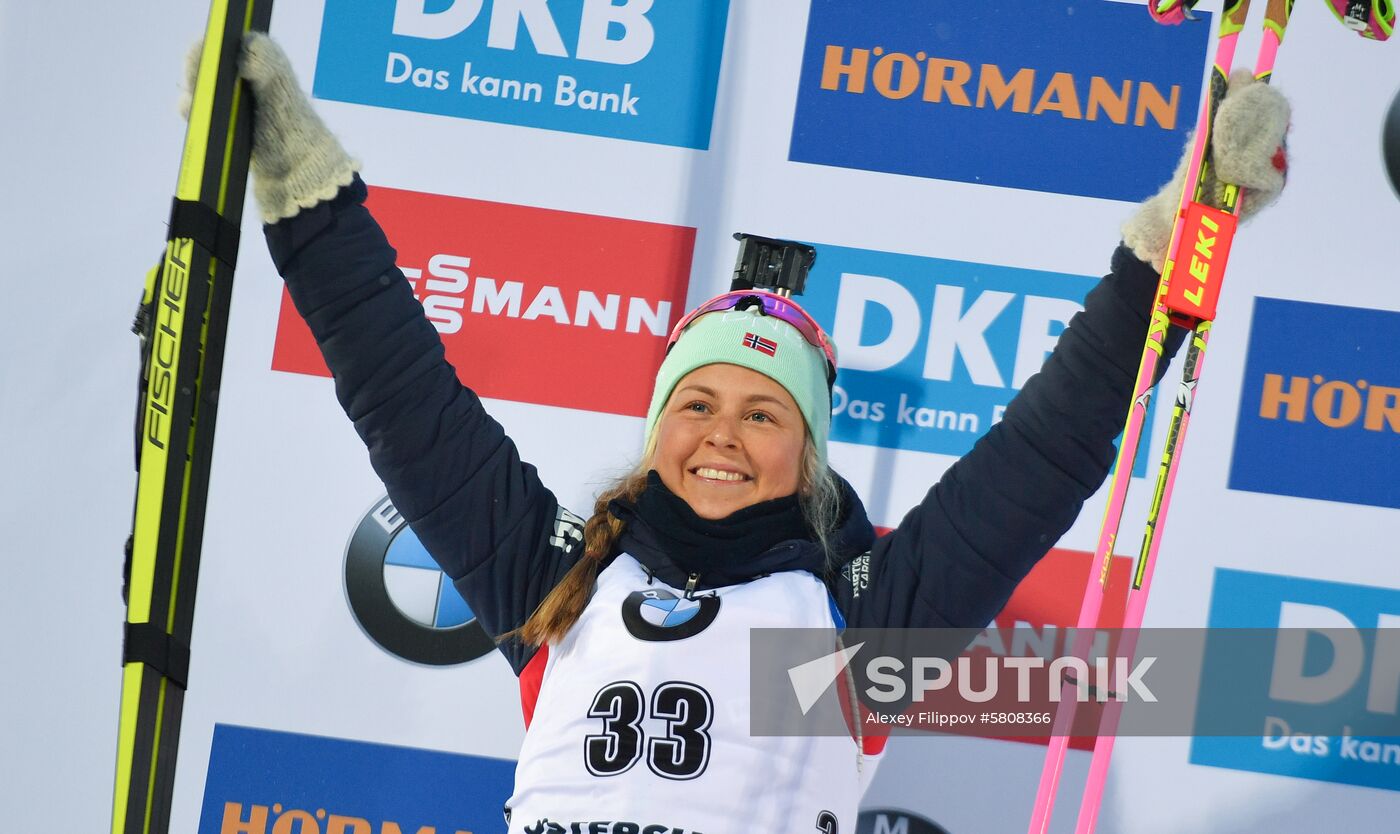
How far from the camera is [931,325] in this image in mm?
2246

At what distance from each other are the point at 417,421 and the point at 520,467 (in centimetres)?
17

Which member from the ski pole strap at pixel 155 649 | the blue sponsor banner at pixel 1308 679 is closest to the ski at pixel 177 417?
the ski pole strap at pixel 155 649

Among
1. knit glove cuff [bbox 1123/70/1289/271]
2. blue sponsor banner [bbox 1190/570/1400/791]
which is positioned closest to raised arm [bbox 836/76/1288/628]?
knit glove cuff [bbox 1123/70/1289/271]

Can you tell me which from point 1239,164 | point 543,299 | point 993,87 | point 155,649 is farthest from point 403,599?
point 1239,164

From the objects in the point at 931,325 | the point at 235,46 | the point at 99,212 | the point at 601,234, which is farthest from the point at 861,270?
the point at 99,212

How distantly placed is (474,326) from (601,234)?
0.27 metres

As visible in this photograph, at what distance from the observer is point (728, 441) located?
1.68m

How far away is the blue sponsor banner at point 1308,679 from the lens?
7.06 ft

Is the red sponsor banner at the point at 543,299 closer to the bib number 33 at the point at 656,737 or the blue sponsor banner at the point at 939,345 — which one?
the blue sponsor banner at the point at 939,345

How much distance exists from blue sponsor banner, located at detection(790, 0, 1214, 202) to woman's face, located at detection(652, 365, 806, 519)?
0.69 metres

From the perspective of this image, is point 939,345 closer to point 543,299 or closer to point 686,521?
point 543,299

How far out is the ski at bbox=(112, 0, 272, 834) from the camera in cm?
157

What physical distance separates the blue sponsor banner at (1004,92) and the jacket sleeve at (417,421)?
882mm

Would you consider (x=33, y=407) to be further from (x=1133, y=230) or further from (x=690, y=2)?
(x=1133, y=230)
